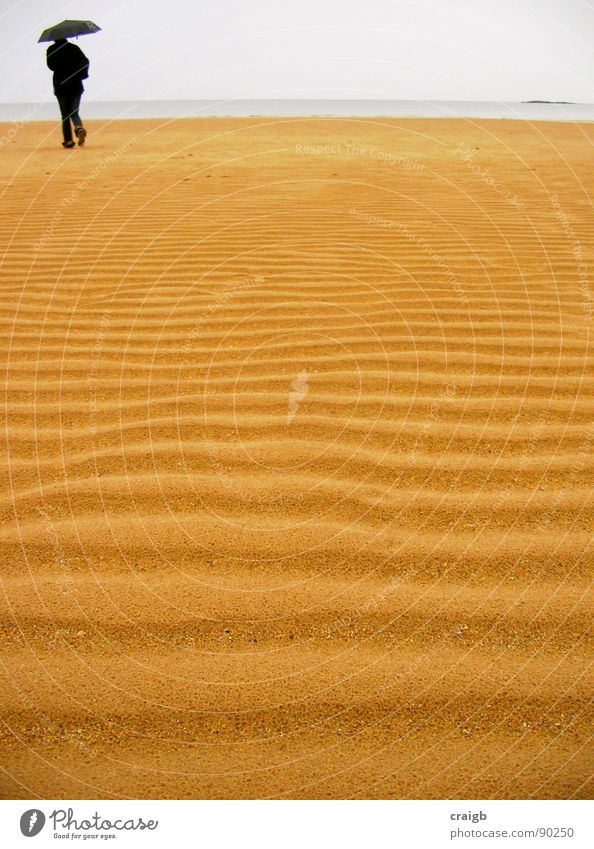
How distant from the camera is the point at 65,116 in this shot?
12.6m

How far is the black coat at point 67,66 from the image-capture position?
11852 mm

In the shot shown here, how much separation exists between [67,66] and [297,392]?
452 inches

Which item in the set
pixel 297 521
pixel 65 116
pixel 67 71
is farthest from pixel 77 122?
pixel 297 521

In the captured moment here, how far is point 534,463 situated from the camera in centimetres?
279

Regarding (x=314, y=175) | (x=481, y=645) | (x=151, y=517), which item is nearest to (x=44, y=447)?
(x=151, y=517)

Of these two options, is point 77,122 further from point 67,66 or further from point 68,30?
point 68,30

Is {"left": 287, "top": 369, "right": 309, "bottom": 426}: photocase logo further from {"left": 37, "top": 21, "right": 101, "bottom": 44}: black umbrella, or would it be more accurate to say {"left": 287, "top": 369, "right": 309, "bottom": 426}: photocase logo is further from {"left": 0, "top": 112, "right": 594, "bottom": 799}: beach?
{"left": 37, "top": 21, "right": 101, "bottom": 44}: black umbrella

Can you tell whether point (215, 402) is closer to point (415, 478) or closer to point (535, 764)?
point (415, 478)

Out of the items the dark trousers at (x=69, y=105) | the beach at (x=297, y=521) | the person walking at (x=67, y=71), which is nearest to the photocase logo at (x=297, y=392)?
the beach at (x=297, y=521)

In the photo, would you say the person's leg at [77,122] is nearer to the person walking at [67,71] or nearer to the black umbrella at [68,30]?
the person walking at [67,71]

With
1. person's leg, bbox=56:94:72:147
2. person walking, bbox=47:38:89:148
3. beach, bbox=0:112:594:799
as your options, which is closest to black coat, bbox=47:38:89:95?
person walking, bbox=47:38:89:148
